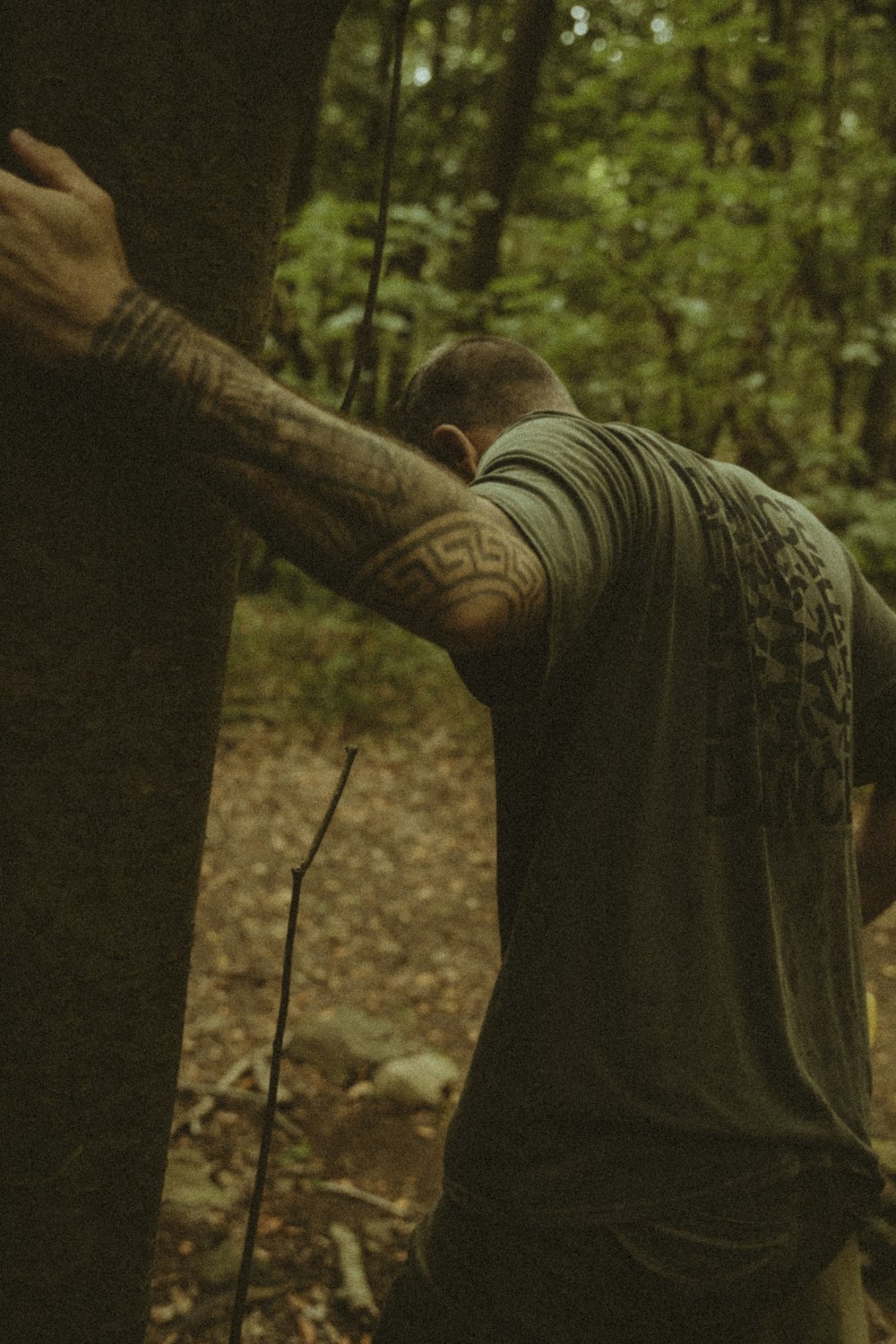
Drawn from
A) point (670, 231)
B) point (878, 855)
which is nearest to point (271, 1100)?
point (878, 855)

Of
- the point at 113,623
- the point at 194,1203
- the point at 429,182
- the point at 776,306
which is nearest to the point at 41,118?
the point at 113,623

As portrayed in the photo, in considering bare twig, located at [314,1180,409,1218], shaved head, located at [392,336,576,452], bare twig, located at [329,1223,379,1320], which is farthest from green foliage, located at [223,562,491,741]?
shaved head, located at [392,336,576,452]

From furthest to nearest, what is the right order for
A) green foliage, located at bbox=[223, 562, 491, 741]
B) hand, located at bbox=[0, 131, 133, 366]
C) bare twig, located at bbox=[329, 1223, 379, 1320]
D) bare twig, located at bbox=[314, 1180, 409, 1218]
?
1. green foliage, located at bbox=[223, 562, 491, 741]
2. bare twig, located at bbox=[314, 1180, 409, 1218]
3. bare twig, located at bbox=[329, 1223, 379, 1320]
4. hand, located at bbox=[0, 131, 133, 366]

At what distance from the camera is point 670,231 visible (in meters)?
7.46

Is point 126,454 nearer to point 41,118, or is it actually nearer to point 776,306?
point 41,118

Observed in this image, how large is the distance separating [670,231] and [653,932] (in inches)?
278

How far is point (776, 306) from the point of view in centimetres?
838

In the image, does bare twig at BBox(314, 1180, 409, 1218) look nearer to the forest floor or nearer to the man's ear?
the forest floor

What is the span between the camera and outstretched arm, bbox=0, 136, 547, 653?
3.56ft

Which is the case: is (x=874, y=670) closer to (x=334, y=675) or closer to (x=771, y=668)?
(x=771, y=668)

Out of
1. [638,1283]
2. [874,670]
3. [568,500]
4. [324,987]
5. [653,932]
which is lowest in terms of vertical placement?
[324,987]

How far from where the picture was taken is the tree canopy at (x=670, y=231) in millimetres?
7262

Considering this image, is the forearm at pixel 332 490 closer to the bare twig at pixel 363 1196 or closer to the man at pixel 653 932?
the man at pixel 653 932

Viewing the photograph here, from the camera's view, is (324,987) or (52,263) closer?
(52,263)
